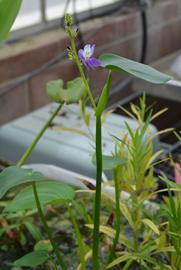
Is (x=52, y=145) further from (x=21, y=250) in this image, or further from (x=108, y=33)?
(x=108, y=33)

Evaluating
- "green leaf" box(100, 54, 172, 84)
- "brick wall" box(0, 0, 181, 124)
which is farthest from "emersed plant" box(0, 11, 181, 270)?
"brick wall" box(0, 0, 181, 124)

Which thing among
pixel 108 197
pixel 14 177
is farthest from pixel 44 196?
pixel 108 197

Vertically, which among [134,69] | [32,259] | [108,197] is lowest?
[32,259]

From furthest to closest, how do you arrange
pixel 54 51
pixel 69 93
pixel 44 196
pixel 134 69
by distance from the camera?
pixel 54 51 → pixel 69 93 → pixel 44 196 → pixel 134 69

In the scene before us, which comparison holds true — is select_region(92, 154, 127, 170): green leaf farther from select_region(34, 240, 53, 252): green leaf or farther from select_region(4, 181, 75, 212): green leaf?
select_region(34, 240, 53, 252): green leaf

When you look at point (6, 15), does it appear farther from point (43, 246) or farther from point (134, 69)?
point (43, 246)

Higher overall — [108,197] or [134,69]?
[134,69]

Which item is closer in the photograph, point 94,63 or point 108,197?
point 94,63

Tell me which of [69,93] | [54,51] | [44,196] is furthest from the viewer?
[54,51]
